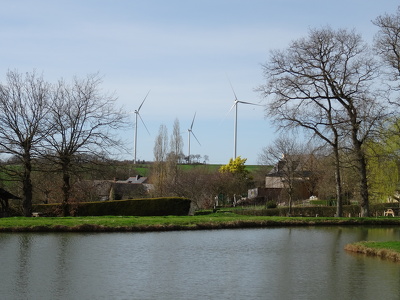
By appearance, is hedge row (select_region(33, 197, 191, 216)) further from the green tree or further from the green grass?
the green tree

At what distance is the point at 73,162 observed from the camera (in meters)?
39.3

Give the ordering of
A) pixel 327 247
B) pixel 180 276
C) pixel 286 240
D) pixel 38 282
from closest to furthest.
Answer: pixel 38 282 < pixel 180 276 < pixel 327 247 < pixel 286 240

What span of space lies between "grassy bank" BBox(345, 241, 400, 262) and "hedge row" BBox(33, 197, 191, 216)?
19.7 meters

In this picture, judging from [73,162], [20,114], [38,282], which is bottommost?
[38,282]

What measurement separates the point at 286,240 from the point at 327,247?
2.91 meters

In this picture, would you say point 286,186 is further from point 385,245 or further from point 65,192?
point 385,245

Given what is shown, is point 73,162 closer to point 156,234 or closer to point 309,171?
point 156,234

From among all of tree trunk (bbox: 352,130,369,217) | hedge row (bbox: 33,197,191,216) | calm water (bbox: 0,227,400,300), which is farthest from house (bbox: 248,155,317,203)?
calm water (bbox: 0,227,400,300)

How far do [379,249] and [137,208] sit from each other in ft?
A: 75.4

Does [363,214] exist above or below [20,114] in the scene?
below

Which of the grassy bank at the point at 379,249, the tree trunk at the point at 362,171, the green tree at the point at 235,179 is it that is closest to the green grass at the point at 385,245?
the grassy bank at the point at 379,249

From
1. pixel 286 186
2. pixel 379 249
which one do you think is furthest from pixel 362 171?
pixel 286 186

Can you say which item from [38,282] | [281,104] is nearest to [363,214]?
[281,104]

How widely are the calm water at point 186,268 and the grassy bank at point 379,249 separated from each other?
0.51 m
